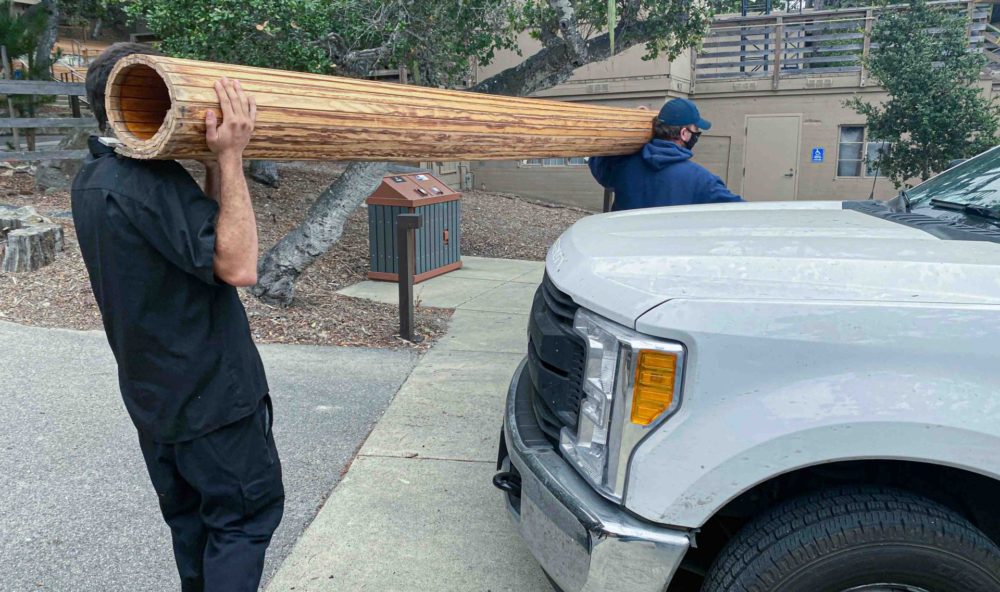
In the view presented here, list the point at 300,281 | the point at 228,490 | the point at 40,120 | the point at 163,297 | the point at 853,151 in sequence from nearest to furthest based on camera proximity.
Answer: the point at 163,297 → the point at 228,490 → the point at 300,281 → the point at 40,120 → the point at 853,151

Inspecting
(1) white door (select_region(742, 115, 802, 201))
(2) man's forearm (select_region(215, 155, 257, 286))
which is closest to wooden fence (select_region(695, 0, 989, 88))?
(1) white door (select_region(742, 115, 802, 201))

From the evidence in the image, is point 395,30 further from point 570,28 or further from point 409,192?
point 409,192

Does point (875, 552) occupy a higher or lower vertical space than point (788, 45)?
lower

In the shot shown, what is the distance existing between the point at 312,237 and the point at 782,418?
544 cm

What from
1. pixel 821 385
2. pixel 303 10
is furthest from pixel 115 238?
pixel 303 10

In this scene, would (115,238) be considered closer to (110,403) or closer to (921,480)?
(921,480)

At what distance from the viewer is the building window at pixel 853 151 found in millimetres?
14812

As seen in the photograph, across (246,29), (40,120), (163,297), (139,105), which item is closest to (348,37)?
(246,29)

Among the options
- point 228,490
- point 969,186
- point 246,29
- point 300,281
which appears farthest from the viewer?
point 300,281

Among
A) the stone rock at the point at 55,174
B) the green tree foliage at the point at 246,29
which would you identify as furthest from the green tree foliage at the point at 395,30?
the stone rock at the point at 55,174

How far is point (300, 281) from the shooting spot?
7566mm

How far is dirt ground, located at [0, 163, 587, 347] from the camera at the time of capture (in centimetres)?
596

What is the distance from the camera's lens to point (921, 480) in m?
2.00

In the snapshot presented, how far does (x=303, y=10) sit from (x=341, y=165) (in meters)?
8.15
